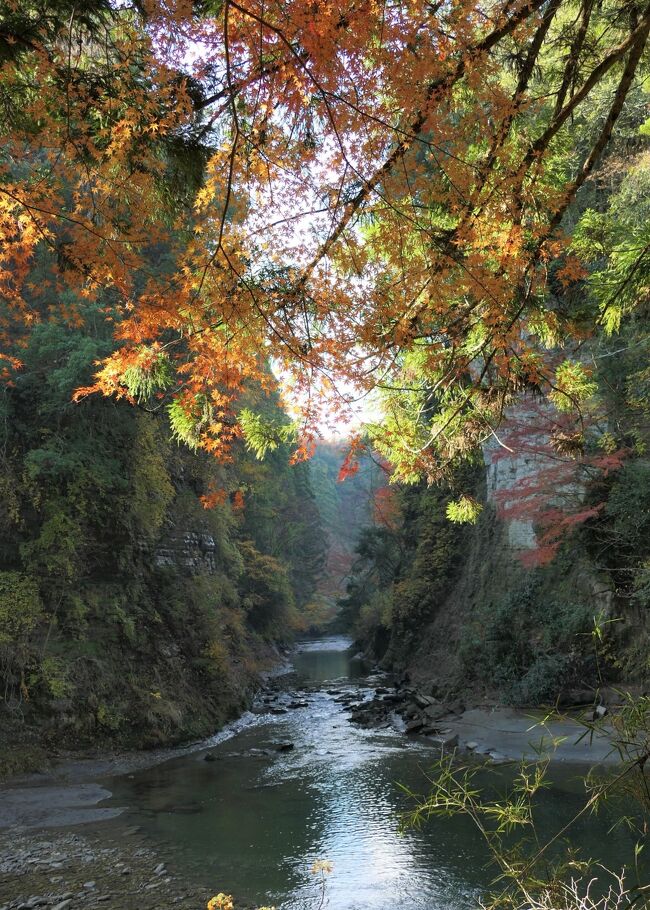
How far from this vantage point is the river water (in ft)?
20.7

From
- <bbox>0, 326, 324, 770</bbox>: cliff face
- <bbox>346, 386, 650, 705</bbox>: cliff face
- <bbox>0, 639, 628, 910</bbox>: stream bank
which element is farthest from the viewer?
<bbox>346, 386, 650, 705</bbox>: cliff face

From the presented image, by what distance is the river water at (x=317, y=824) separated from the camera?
6.31 m

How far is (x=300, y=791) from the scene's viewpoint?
956 cm

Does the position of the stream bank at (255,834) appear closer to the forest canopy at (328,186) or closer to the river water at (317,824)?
the river water at (317,824)

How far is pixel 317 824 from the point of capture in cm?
809

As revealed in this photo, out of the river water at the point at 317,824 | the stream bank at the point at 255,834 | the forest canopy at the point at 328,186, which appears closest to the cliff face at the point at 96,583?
the stream bank at the point at 255,834

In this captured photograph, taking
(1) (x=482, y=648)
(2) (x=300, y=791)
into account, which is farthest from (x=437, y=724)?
(2) (x=300, y=791)

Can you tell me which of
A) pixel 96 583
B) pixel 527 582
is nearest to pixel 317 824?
pixel 96 583

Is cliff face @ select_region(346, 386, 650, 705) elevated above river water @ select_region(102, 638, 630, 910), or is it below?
above

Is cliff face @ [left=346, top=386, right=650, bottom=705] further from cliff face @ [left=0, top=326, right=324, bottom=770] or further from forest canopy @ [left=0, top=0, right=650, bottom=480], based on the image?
cliff face @ [left=0, top=326, right=324, bottom=770]

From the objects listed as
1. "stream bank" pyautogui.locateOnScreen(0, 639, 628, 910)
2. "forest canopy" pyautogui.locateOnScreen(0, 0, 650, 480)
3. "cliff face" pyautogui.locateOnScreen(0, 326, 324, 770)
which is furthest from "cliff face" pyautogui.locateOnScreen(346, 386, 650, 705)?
"cliff face" pyautogui.locateOnScreen(0, 326, 324, 770)

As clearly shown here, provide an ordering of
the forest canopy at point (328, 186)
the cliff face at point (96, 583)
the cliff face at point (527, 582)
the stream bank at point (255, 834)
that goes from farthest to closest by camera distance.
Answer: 1. the cliff face at point (527, 582)
2. the cliff face at point (96, 583)
3. the stream bank at point (255, 834)
4. the forest canopy at point (328, 186)

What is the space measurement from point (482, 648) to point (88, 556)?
9.60 meters

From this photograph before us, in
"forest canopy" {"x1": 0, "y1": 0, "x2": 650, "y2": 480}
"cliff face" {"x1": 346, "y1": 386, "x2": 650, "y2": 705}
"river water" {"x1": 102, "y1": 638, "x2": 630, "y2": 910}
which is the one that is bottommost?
"river water" {"x1": 102, "y1": 638, "x2": 630, "y2": 910}
